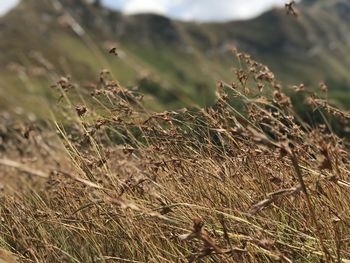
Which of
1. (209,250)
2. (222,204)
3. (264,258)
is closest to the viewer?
(209,250)

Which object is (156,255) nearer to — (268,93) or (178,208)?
(178,208)

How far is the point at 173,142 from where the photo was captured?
330cm

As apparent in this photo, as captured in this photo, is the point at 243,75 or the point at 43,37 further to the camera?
the point at 43,37

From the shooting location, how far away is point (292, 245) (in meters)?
2.45

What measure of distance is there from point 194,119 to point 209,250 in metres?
1.56

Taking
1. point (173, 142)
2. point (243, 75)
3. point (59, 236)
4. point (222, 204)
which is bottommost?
point (59, 236)

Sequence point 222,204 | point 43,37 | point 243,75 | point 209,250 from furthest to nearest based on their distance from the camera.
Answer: point 43,37, point 243,75, point 222,204, point 209,250

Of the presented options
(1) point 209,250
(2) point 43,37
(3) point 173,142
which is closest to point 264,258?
(1) point 209,250

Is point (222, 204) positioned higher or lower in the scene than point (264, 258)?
higher

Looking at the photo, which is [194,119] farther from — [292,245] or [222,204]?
[292,245]

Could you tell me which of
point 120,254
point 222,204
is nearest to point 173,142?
point 222,204

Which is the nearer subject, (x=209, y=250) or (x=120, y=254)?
(x=209, y=250)

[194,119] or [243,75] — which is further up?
[243,75]

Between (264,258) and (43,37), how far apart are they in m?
194
